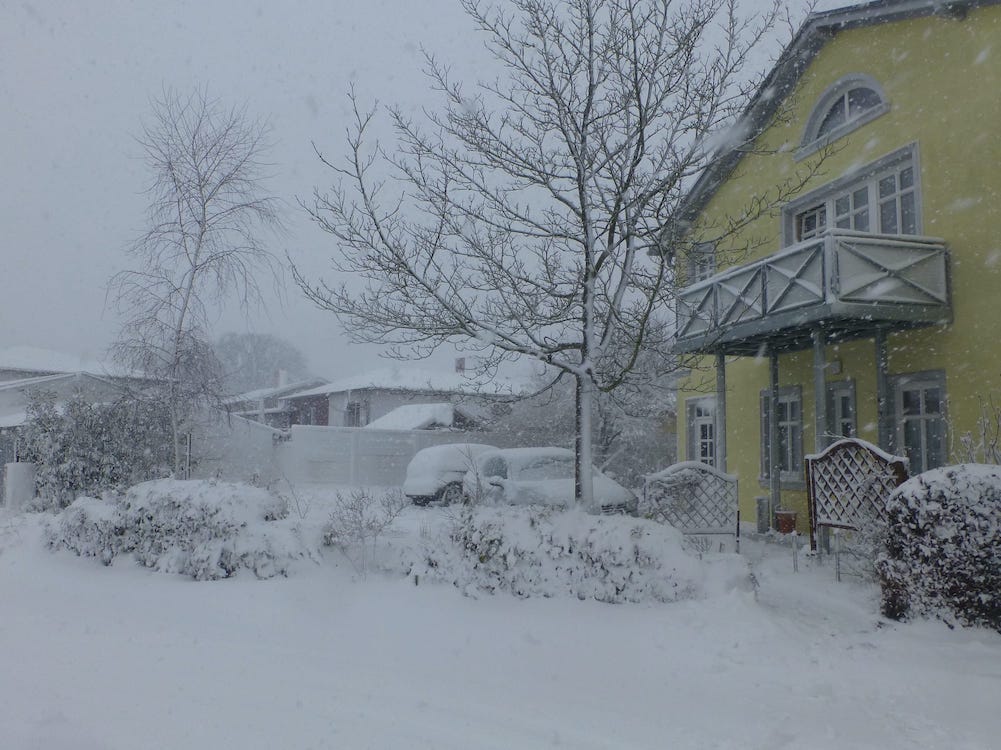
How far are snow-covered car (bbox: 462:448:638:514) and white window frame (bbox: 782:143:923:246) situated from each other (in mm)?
4874

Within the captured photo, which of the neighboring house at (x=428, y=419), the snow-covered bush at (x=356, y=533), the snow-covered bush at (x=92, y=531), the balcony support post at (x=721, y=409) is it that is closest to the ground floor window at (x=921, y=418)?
the balcony support post at (x=721, y=409)

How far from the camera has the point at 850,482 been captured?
28.1 ft

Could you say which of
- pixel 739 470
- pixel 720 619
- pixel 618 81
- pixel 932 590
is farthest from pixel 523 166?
pixel 739 470

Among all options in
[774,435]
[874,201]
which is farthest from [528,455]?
[874,201]

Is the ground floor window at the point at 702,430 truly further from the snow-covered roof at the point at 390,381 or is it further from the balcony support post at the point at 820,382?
the snow-covered roof at the point at 390,381

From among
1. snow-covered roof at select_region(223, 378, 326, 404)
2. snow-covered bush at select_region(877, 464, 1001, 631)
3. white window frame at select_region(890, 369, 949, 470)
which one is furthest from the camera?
snow-covered roof at select_region(223, 378, 326, 404)

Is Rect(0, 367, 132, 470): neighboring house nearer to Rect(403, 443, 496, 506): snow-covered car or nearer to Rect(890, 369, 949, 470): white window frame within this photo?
Rect(403, 443, 496, 506): snow-covered car

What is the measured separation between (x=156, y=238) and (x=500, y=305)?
8014mm

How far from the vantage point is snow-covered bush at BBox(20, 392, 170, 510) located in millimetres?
13078

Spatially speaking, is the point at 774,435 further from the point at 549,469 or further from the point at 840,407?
the point at 549,469

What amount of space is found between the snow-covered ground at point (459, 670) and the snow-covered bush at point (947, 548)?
20cm

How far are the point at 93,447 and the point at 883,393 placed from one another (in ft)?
40.5

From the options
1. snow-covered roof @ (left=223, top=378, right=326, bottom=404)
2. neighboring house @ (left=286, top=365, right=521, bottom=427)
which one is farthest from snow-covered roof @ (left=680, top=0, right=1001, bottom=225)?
snow-covered roof @ (left=223, top=378, right=326, bottom=404)

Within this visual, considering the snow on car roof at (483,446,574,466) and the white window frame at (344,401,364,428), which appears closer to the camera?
the snow on car roof at (483,446,574,466)
